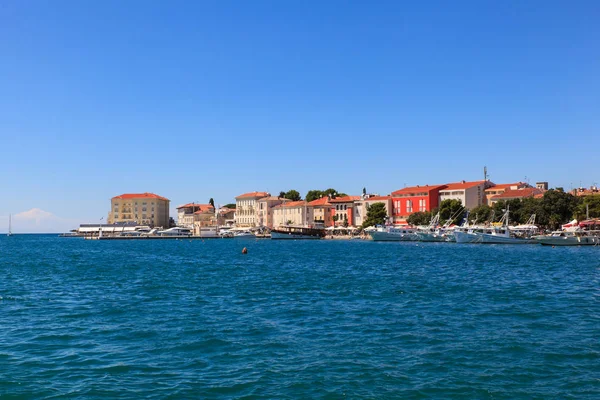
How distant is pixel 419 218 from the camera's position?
123625mm

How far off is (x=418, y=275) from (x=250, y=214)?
5667 inches

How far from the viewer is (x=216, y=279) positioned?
33.8 m

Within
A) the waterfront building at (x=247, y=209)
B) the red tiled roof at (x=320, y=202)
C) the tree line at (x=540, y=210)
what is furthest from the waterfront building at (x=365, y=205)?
the waterfront building at (x=247, y=209)

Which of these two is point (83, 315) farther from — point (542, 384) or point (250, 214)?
point (250, 214)

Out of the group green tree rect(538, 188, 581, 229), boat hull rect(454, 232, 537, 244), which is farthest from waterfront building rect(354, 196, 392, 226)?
green tree rect(538, 188, 581, 229)

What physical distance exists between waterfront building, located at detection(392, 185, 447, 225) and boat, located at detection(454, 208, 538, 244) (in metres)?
30.3

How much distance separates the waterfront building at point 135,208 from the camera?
18438 centimetres

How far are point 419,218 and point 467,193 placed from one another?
11199mm

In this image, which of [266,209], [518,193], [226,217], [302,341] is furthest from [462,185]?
[302,341]

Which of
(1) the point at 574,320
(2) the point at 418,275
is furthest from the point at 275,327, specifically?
(2) the point at 418,275

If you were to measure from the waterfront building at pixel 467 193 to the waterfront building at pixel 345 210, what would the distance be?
26.8 m

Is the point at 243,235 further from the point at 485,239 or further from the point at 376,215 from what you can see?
the point at 485,239

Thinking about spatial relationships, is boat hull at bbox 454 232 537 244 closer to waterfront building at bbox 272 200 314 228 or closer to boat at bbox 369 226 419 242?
boat at bbox 369 226 419 242

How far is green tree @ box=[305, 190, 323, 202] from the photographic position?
6860 inches
